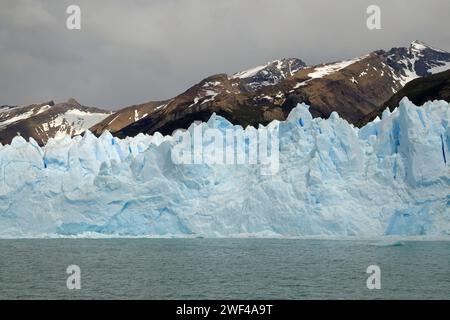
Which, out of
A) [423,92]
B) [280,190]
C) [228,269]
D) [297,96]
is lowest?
[228,269]

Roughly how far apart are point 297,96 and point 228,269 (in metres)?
95.1

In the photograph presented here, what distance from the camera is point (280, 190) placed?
129 feet

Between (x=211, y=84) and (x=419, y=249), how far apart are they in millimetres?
117707

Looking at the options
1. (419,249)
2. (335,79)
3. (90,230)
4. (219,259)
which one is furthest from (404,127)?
(335,79)

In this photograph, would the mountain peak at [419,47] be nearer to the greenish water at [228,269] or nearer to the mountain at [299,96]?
the mountain at [299,96]

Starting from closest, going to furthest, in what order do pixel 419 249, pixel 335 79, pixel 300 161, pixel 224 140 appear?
1. pixel 419 249
2. pixel 300 161
3. pixel 224 140
4. pixel 335 79

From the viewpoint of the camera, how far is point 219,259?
106 ft

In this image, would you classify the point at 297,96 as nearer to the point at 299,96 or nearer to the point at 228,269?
the point at 299,96

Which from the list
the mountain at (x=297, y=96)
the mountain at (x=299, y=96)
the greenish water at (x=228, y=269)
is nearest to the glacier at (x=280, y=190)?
the greenish water at (x=228, y=269)

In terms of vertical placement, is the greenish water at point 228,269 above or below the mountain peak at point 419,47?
below

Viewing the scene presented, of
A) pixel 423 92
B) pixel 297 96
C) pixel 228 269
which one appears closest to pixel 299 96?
pixel 297 96

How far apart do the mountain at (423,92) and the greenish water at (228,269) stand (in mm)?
61340

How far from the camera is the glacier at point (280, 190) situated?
125ft
